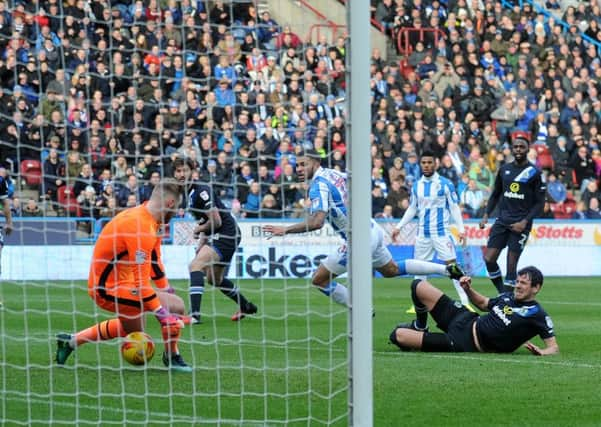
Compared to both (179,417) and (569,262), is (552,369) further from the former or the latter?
(569,262)

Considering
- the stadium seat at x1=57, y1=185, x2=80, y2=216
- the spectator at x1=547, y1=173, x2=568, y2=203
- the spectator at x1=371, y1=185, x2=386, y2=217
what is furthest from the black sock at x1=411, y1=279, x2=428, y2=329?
the spectator at x1=547, y1=173, x2=568, y2=203

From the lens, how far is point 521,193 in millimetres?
17438

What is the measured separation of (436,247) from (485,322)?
6.04m

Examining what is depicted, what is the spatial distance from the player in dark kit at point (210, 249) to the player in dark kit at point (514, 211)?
3.63 m

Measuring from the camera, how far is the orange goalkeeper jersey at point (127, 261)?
1030cm

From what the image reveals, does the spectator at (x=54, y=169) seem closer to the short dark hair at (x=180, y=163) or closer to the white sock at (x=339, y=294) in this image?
the short dark hair at (x=180, y=163)

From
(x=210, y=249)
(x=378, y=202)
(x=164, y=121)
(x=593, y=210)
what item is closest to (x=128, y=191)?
(x=210, y=249)

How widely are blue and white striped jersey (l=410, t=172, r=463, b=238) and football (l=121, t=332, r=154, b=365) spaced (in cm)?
808

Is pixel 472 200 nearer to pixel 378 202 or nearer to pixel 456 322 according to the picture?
pixel 378 202

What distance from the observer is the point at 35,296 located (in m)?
18.8

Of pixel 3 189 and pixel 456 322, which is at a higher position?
pixel 3 189

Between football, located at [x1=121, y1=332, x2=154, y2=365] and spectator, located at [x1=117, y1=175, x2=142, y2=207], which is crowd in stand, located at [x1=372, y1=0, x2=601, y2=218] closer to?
spectator, located at [x1=117, y1=175, x2=142, y2=207]

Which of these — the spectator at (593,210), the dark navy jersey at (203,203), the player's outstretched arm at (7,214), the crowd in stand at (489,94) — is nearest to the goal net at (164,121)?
the dark navy jersey at (203,203)

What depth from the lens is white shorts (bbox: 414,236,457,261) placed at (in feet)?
58.2
